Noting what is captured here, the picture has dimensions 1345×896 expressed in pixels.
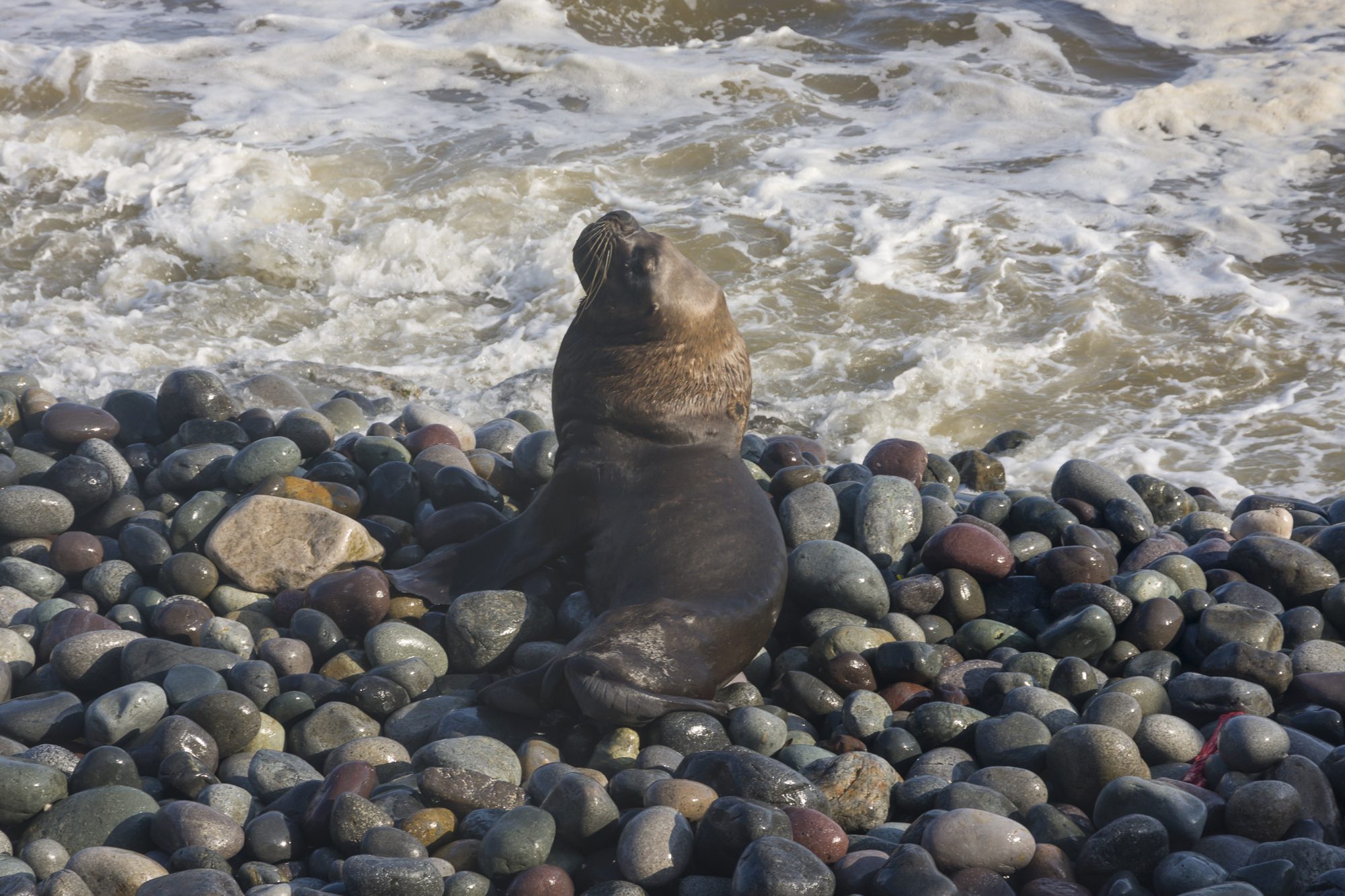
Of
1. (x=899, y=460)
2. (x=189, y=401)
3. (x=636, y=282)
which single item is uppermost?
(x=636, y=282)

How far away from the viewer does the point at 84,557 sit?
5.68 m

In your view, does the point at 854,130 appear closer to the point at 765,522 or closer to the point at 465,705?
the point at 765,522

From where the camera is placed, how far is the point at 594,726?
15.2 feet

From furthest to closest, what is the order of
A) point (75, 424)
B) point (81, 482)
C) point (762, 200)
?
point (762, 200)
point (75, 424)
point (81, 482)

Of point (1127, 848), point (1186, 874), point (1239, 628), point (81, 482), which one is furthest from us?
point (81, 482)

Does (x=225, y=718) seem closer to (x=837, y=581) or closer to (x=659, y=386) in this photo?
(x=659, y=386)

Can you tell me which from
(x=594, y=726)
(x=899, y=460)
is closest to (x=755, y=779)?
(x=594, y=726)

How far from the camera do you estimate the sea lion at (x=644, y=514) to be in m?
4.68

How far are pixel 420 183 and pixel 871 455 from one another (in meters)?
8.75

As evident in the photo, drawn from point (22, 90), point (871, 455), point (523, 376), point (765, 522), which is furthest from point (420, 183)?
point (765, 522)

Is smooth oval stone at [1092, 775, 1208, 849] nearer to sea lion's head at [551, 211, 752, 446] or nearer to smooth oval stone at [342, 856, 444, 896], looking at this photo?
smooth oval stone at [342, 856, 444, 896]

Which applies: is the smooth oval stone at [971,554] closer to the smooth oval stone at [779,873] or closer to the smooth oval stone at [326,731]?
the smooth oval stone at [779,873]

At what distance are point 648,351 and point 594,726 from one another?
1.98m

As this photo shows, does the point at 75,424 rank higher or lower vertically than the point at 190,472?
higher
